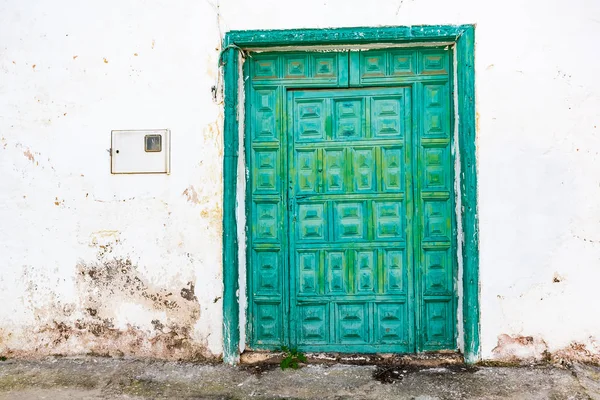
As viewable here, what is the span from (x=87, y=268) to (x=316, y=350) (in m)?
1.80

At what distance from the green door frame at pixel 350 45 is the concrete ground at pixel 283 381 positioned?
0.24m

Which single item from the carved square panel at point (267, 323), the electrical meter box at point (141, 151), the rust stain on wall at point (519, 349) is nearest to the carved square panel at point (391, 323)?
the rust stain on wall at point (519, 349)

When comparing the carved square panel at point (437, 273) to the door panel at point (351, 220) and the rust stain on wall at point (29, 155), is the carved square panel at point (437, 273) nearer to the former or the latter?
the door panel at point (351, 220)

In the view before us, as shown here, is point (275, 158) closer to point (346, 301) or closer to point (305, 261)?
point (305, 261)

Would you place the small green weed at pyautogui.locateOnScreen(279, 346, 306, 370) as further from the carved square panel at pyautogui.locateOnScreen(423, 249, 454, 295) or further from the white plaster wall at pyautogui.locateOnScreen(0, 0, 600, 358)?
the carved square panel at pyautogui.locateOnScreen(423, 249, 454, 295)

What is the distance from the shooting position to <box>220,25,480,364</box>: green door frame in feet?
11.7

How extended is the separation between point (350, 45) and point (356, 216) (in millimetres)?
1242

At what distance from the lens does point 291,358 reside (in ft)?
12.3

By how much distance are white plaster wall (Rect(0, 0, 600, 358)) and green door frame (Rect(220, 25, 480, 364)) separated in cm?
7

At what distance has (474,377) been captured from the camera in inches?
134

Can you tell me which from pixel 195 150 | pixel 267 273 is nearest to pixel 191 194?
pixel 195 150

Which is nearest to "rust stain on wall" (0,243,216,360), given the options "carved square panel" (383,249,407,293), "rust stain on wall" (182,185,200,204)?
"rust stain on wall" (182,185,200,204)

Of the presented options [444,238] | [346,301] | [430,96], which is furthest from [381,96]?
[346,301]

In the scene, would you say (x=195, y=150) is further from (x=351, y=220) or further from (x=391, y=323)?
(x=391, y=323)
